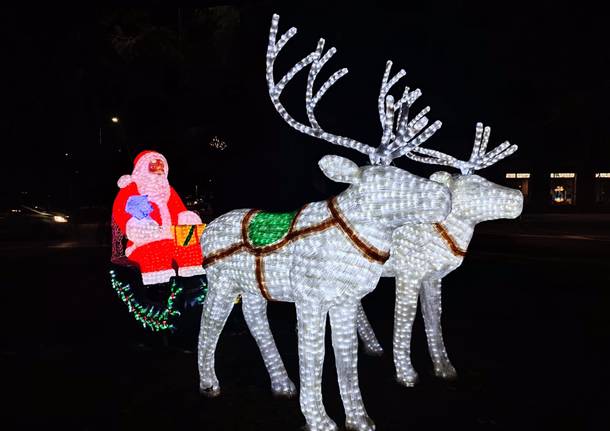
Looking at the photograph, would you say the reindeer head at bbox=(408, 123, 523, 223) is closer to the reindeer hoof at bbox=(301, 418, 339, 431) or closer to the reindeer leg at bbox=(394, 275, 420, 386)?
the reindeer leg at bbox=(394, 275, 420, 386)

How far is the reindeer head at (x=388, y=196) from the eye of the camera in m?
3.26

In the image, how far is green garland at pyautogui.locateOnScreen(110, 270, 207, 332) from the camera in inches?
205

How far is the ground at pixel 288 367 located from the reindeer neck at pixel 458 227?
1214 mm

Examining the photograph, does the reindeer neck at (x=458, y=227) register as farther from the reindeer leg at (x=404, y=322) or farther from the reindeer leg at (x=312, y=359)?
the reindeer leg at (x=312, y=359)

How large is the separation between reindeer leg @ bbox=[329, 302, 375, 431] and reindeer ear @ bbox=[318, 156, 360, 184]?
2.61 feet

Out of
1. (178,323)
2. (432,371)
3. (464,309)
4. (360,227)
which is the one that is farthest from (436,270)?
(464,309)

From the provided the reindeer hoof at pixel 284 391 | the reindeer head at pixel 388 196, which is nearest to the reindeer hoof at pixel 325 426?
the reindeer hoof at pixel 284 391

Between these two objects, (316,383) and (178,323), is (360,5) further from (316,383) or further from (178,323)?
(316,383)

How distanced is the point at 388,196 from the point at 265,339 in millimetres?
1627

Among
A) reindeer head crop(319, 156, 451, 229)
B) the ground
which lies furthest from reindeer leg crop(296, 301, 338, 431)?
reindeer head crop(319, 156, 451, 229)

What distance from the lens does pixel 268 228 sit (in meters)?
3.76

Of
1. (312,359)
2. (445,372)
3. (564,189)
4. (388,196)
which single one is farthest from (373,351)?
(564,189)

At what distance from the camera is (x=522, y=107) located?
13461mm

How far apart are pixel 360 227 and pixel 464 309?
191 inches
